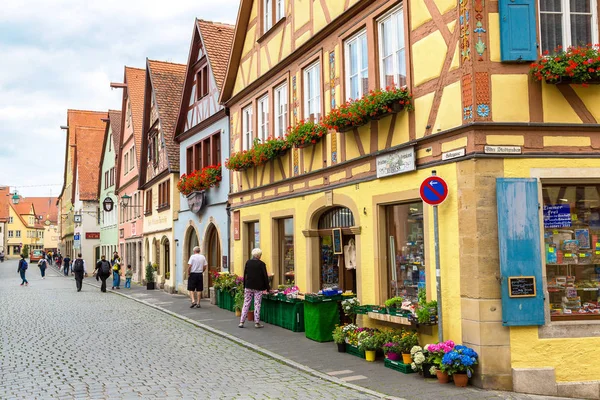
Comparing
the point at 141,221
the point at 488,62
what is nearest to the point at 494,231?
the point at 488,62

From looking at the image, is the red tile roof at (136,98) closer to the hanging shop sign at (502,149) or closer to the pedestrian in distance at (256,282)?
the pedestrian in distance at (256,282)

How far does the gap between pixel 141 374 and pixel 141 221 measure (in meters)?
24.2

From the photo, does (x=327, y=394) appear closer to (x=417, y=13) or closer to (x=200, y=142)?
(x=417, y=13)

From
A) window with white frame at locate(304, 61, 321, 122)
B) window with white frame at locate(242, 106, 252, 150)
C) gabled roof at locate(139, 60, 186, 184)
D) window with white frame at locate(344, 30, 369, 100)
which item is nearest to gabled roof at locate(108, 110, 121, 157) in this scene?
gabled roof at locate(139, 60, 186, 184)

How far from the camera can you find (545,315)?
27.6 ft

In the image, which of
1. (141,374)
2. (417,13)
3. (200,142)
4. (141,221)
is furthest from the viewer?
(141,221)

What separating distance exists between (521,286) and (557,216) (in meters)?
1.18

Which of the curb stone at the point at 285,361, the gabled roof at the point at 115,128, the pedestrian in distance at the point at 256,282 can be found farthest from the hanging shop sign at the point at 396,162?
the gabled roof at the point at 115,128

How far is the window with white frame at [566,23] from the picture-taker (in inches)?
346

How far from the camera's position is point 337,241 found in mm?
12859

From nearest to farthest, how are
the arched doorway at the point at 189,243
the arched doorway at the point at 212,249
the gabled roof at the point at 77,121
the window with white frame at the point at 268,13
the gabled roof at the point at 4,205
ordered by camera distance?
the window with white frame at the point at 268,13 → the arched doorway at the point at 212,249 → the arched doorway at the point at 189,243 → the gabled roof at the point at 77,121 → the gabled roof at the point at 4,205

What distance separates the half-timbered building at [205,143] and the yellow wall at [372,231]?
330 cm

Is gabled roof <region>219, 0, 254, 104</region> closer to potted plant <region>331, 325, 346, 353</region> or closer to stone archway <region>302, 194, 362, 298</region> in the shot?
stone archway <region>302, 194, 362, 298</region>

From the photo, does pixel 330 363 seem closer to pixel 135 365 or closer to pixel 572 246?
pixel 135 365
